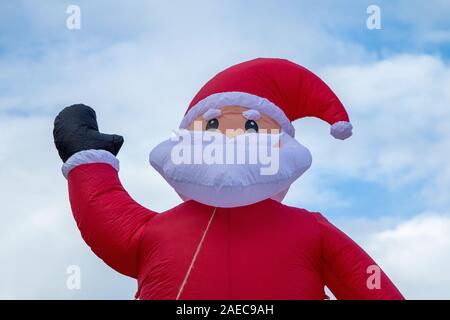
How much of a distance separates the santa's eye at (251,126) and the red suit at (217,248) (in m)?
0.42

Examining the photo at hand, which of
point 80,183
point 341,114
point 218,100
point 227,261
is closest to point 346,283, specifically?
point 227,261

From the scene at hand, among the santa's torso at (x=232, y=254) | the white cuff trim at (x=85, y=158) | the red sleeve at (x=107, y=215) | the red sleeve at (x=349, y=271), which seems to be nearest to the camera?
the santa's torso at (x=232, y=254)

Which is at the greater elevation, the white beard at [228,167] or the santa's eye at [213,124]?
the santa's eye at [213,124]

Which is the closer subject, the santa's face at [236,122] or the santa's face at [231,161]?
the santa's face at [231,161]

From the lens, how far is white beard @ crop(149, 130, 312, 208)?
12.7ft

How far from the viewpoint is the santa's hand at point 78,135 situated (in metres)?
4.43

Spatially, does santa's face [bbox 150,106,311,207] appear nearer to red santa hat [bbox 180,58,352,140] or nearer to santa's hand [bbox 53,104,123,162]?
red santa hat [bbox 180,58,352,140]

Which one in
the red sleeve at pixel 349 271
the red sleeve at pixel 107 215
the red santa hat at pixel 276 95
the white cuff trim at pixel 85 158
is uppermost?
the red santa hat at pixel 276 95

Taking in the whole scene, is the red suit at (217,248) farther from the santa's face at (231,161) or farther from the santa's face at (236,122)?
the santa's face at (236,122)

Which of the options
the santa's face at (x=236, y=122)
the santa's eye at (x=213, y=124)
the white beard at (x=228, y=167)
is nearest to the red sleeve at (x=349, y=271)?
the white beard at (x=228, y=167)

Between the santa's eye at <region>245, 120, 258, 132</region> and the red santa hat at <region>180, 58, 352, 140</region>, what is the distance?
0.28 ft

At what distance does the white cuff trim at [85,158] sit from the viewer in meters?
4.37

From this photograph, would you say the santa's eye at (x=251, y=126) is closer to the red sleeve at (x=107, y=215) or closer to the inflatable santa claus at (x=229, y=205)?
the inflatable santa claus at (x=229, y=205)

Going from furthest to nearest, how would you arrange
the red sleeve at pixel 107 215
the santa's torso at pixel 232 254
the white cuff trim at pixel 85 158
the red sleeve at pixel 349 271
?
the white cuff trim at pixel 85 158
the red sleeve at pixel 107 215
the red sleeve at pixel 349 271
the santa's torso at pixel 232 254
